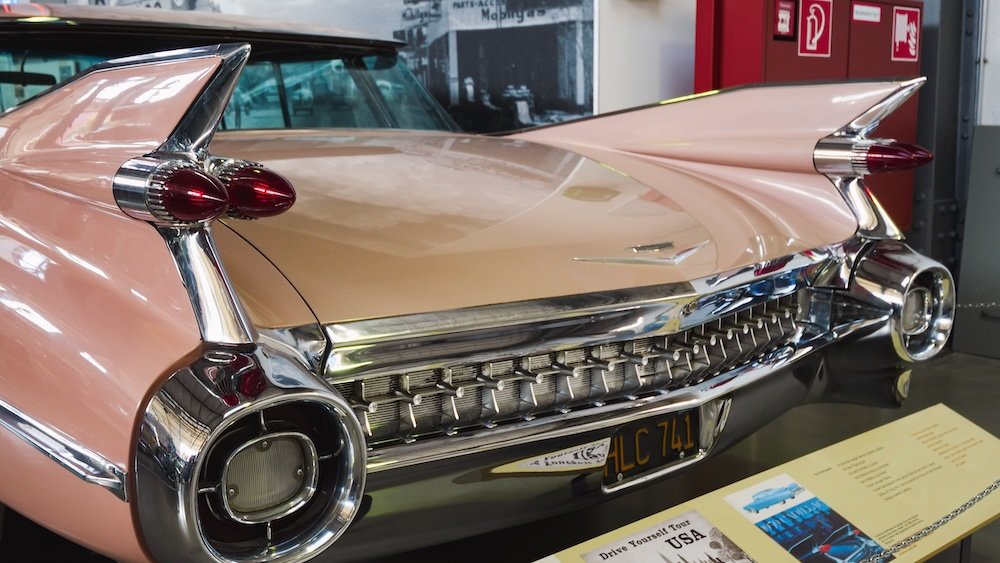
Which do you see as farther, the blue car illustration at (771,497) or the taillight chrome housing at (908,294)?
the taillight chrome housing at (908,294)

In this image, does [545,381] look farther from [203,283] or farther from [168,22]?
[168,22]

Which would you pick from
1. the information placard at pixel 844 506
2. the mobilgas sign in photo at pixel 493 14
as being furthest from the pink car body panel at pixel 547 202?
the mobilgas sign in photo at pixel 493 14

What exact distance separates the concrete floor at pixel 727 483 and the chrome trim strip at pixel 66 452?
0.39 metres

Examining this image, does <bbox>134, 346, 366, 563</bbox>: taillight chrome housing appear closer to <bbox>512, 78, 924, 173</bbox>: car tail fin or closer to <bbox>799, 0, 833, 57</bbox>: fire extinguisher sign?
<bbox>512, 78, 924, 173</bbox>: car tail fin

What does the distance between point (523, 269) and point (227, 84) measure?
647mm

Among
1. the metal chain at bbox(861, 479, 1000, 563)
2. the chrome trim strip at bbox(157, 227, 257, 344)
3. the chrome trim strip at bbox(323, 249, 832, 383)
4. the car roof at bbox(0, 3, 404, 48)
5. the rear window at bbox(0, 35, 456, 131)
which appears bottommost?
the metal chain at bbox(861, 479, 1000, 563)

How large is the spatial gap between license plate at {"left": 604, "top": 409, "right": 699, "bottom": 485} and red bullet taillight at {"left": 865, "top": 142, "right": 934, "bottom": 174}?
0.79 meters

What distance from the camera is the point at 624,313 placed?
5.26ft

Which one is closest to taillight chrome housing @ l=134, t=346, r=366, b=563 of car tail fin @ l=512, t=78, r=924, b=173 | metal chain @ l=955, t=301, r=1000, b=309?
car tail fin @ l=512, t=78, r=924, b=173

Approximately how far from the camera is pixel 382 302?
1.40 metres

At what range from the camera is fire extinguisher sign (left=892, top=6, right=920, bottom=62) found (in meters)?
4.20

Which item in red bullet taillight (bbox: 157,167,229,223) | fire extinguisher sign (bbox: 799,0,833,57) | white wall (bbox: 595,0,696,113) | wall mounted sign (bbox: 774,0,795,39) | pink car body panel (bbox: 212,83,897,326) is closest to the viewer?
red bullet taillight (bbox: 157,167,229,223)

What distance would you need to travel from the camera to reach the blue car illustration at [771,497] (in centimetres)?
154

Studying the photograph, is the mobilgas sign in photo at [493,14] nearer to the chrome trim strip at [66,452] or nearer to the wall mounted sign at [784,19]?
the wall mounted sign at [784,19]
